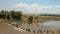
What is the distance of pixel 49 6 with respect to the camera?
9.80 ft

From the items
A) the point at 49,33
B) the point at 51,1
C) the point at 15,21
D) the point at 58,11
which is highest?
the point at 51,1

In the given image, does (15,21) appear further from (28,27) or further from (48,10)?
(48,10)

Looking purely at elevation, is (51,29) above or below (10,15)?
below

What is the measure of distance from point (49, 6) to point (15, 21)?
74 centimetres

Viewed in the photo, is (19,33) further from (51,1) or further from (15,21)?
(51,1)

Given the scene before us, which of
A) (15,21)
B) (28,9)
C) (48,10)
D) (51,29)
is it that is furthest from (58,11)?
(15,21)

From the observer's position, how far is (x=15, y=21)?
9.64 feet

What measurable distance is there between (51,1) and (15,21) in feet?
2.71

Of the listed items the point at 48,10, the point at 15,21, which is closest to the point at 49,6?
the point at 48,10

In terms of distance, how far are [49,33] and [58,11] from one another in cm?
48

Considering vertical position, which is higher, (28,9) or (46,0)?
(46,0)

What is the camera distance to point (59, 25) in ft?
9.73

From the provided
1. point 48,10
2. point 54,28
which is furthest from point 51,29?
point 48,10

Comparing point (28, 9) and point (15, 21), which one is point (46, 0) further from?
point (15, 21)
